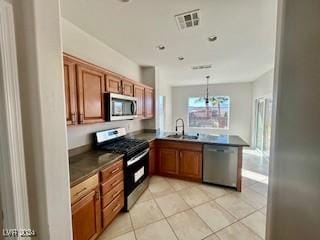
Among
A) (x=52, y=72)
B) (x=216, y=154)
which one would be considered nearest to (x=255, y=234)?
(x=216, y=154)

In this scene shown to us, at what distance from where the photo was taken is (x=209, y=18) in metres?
2.10

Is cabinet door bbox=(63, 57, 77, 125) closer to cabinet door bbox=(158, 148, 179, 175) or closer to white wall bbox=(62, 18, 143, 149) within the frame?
white wall bbox=(62, 18, 143, 149)

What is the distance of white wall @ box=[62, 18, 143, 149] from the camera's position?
221 centimetres

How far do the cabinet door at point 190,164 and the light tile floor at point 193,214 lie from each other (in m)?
0.19

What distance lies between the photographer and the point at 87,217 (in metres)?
1.69

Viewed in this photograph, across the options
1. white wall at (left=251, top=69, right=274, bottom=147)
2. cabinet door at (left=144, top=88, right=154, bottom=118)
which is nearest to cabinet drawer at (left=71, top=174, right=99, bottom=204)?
cabinet door at (left=144, top=88, right=154, bottom=118)

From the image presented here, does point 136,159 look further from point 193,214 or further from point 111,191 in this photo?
point 193,214

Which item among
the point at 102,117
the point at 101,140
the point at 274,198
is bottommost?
the point at 274,198

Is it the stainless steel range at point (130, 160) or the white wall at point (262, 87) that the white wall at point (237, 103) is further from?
the stainless steel range at point (130, 160)

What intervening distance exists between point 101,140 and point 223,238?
214 centimetres

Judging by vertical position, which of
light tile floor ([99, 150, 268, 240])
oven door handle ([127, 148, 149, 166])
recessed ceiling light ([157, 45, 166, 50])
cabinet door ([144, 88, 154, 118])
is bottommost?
light tile floor ([99, 150, 268, 240])

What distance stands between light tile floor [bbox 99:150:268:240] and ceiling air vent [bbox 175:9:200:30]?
2.68 m

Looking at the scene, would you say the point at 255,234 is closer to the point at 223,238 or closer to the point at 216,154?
A: the point at 223,238

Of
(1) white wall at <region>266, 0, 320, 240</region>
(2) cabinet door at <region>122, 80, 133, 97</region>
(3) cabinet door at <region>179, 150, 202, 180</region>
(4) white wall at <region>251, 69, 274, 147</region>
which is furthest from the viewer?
(4) white wall at <region>251, 69, 274, 147</region>
